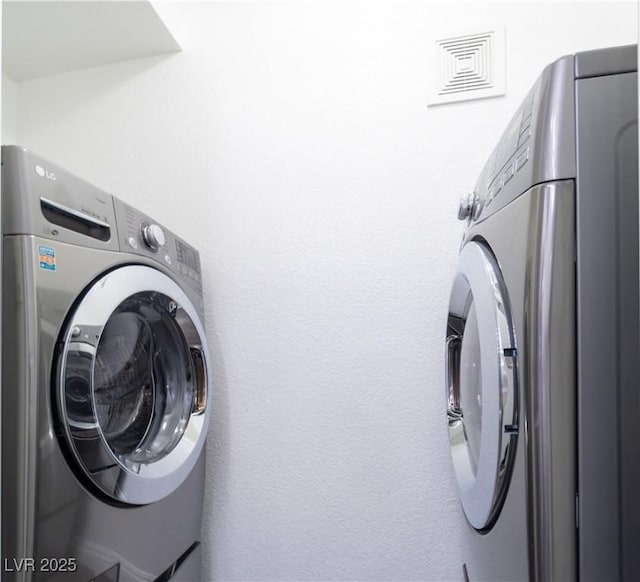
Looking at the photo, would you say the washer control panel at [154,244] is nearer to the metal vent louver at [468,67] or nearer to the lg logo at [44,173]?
the lg logo at [44,173]

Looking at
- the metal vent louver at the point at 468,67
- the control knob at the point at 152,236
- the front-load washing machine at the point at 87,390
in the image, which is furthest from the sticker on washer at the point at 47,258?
the metal vent louver at the point at 468,67

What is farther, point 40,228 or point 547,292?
point 40,228

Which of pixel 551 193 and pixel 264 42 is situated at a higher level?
pixel 264 42

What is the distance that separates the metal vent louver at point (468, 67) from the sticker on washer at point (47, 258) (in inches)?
43.4

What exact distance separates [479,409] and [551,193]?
0.45 meters

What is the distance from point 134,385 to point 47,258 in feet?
1.34

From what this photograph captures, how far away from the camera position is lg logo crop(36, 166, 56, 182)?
0.79m

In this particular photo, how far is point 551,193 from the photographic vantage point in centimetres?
59

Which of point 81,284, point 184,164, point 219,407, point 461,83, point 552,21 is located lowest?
point 219,407

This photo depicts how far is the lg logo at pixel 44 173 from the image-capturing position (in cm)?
79

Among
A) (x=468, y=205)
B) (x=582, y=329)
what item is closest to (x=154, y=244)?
(x=468, y=205)

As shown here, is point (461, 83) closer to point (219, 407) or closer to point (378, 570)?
point (219, 407)

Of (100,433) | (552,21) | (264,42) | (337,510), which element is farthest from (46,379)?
(552,21)

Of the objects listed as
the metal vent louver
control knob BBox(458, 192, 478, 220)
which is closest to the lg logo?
control knob BBox(458, 192, 478, 220)
